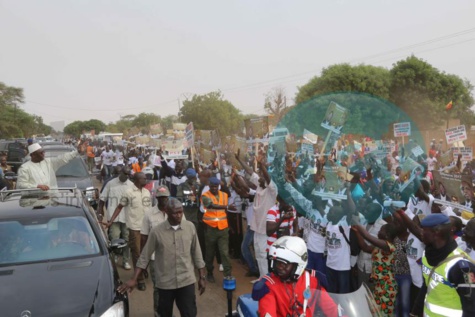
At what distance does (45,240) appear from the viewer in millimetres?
4570

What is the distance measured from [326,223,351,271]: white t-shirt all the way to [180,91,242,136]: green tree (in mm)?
41514

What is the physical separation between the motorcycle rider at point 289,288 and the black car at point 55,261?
1.49 m

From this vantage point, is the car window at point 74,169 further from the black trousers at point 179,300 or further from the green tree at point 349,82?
the green tree at point 349,82

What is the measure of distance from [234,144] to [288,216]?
22.2ft

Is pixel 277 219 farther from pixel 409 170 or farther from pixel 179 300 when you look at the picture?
pixel 409 170

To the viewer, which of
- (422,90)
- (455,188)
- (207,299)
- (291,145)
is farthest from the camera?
(422,90)

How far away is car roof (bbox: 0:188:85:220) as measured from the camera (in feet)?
15.8

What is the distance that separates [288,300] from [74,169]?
30.7ft

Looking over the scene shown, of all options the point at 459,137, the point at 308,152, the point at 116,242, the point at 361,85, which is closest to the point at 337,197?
the point at 116,242

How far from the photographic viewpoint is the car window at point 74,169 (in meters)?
11.1

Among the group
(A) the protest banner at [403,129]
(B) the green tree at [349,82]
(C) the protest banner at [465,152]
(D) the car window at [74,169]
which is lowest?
(D) the car window at [74,169]

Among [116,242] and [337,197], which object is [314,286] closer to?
[116,242]

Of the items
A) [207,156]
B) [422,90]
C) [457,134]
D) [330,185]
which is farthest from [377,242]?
[422,90]

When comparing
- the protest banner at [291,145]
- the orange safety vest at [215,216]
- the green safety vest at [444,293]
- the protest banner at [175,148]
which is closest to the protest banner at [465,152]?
the orange safety vest at [215,216]
